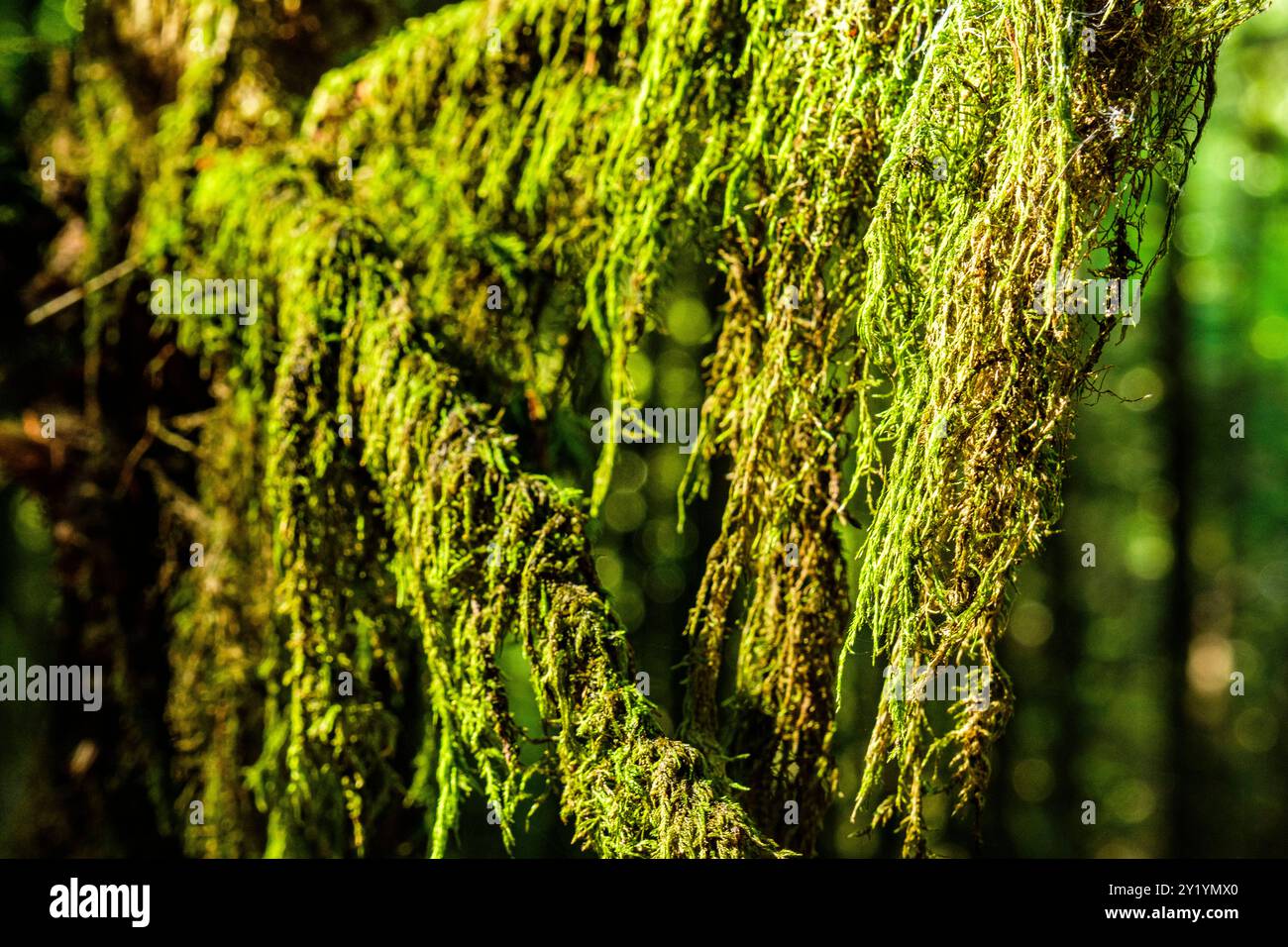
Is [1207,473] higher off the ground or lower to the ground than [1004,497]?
higher

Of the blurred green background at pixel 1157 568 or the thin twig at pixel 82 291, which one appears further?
the blurred green background at pixel 1157 568

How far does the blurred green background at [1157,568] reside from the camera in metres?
6.39

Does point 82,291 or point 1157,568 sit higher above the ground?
point 82,291

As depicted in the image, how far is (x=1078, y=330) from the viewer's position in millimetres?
1002

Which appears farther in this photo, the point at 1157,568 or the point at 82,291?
the point at 1157,568

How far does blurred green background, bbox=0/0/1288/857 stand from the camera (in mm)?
6391

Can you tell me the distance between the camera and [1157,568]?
27.4 ft

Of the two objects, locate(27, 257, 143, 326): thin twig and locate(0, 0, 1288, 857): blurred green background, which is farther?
locate(0, 0, 1288, 857): blurred green background
